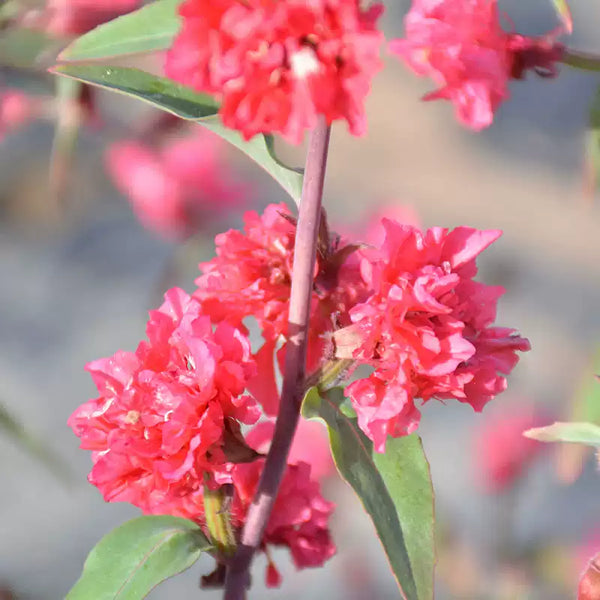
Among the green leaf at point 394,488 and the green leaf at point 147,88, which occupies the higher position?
the green leaf at point 147,88

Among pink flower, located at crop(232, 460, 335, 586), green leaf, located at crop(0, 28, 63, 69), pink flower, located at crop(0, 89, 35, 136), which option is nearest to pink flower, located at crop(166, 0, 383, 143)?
pink flower, located at crop(232, 460, 335, 586)

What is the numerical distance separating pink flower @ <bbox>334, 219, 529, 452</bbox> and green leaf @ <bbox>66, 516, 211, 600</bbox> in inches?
5.8

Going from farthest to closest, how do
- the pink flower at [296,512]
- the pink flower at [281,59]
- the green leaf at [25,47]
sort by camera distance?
the green leaf at [25,47] < the pink flower at [296,512] < the pink flower at [281,59]

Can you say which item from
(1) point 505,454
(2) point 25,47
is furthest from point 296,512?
(1) point 505,454

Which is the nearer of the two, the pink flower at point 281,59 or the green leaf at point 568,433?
the pink flower at point 281,59

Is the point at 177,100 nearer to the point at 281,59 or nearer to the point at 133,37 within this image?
the point at 133,37

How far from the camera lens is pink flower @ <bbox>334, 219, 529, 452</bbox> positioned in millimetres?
428

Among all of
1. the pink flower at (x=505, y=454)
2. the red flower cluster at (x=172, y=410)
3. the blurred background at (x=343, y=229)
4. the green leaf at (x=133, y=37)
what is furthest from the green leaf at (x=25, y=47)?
the pink flower at (x=505, y=454)

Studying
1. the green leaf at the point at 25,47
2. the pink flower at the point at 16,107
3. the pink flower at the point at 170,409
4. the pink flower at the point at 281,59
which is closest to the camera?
the pink flower at the point at 281,59

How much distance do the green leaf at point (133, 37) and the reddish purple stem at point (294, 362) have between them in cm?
15

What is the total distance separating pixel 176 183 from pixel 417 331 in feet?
2.57

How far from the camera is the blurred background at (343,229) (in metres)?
1.05

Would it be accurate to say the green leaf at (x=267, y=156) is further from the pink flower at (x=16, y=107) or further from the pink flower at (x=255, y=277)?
the pink flower at (x=16, y=107)

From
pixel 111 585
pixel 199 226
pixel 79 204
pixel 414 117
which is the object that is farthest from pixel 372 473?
pixel 414 117
